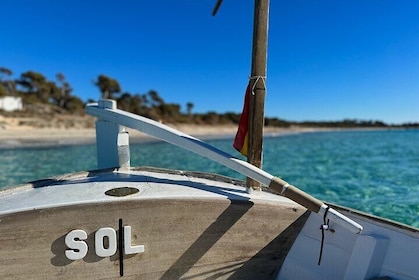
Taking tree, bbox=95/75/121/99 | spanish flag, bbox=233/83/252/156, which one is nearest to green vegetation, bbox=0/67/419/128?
tree, bbox=95/75/121/99

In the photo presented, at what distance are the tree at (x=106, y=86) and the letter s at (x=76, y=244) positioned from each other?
66.8 metres

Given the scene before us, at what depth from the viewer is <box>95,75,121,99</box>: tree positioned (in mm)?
64562

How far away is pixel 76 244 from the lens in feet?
6.82

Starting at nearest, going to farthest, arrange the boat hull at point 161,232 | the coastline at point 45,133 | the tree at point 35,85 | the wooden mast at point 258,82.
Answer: the boat hull at point 161,232, the wooden mast at point 258,82, the coastline at point 45,133, the tree at point 35,85

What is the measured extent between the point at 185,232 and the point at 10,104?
2326 inches

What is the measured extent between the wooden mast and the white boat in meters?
0.32

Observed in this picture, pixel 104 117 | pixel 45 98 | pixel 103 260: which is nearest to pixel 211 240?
pixel 103 260

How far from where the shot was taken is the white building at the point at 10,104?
48812 mm

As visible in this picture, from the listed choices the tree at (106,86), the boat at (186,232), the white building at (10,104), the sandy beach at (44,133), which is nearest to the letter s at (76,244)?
the boat at (186,232)

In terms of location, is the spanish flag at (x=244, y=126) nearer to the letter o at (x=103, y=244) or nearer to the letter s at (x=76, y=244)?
the letter o at (x=103, y=244)

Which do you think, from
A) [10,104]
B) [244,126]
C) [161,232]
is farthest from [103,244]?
[10,104]

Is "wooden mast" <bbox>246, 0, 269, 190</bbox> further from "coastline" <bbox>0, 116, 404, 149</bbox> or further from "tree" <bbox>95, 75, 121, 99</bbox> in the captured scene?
"tree" <bbox>95, 75, 121, 99</bbox>

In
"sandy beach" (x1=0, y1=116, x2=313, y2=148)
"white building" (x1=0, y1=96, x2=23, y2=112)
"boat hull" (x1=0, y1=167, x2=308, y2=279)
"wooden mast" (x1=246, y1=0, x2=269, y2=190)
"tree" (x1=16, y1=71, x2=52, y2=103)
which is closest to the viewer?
"boat hull" (x1=0, y1=167, x2=308, y2=279)

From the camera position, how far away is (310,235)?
8.37ft
